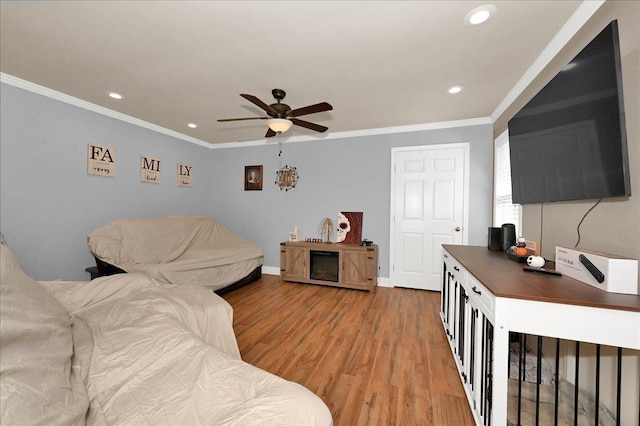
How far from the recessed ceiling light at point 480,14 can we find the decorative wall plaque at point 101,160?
430 centimetres

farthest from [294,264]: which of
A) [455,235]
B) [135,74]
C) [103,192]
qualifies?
[135,74]

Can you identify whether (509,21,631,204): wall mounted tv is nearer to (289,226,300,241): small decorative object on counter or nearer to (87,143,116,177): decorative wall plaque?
(289,226,300,241): small decorative object on counter

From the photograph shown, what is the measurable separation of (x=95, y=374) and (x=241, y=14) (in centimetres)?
214

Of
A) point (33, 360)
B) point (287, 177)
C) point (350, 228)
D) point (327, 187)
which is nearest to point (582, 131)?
point (33, 360)

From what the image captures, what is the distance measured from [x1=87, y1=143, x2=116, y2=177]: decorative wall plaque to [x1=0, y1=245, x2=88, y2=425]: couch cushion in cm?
294

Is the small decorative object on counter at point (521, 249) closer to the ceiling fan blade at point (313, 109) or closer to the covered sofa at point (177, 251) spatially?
the ceiling fan blade at point (313, 109)

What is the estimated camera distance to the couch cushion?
2.15 ft

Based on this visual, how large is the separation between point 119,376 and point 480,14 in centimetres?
280

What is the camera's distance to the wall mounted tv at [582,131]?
4.11 feet

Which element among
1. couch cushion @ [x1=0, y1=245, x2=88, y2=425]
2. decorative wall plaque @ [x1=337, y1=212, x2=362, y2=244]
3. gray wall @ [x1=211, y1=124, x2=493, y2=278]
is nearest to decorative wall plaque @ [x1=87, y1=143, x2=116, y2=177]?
gray wall @ [x1=211, y1=124, x2=493, y2=278]

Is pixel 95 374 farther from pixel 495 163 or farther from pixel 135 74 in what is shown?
pixel 495 163

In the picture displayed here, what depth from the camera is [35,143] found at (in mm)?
2809

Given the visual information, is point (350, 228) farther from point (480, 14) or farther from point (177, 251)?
point (480, 14)

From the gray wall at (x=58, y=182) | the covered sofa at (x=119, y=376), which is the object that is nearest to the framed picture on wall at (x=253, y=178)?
the gray wall at (x=58, y=182)
